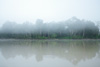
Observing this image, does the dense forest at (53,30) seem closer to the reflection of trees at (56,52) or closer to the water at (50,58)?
the reflection of trees at (56,52)

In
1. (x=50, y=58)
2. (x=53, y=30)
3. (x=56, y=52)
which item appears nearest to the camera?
(x=50, y=58)

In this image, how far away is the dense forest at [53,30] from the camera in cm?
3123

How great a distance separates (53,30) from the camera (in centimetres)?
3306

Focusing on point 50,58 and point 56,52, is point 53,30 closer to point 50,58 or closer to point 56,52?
point 56,52

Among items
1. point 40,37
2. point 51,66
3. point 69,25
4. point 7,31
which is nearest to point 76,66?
point 51,66

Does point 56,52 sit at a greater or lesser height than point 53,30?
lesser

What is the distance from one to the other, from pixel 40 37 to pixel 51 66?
26699 millimetres

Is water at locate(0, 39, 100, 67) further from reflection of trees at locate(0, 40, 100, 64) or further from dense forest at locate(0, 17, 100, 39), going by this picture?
dense forest at locate(0, 17, 100, 39)

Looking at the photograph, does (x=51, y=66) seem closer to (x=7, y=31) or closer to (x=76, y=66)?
(x=76, y=66)

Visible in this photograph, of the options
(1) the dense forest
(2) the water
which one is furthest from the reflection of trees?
(1) the dense forest

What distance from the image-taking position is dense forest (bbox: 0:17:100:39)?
3123 cm

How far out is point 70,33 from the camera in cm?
3225

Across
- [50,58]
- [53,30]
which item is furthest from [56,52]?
[53,30]

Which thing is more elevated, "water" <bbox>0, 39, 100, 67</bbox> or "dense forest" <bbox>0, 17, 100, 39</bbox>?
"dense forest" <bbox>0, 17, 100, 39</bbox>
